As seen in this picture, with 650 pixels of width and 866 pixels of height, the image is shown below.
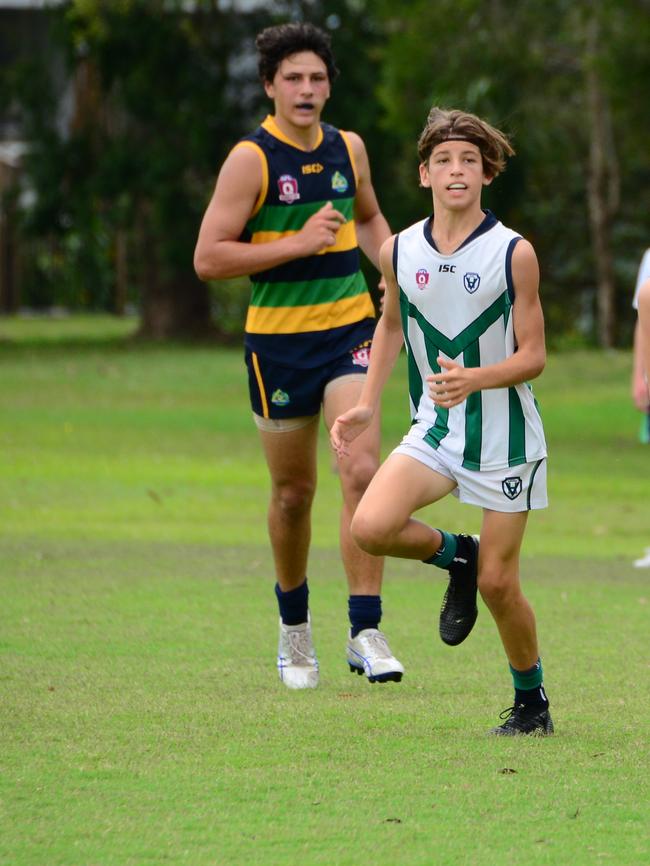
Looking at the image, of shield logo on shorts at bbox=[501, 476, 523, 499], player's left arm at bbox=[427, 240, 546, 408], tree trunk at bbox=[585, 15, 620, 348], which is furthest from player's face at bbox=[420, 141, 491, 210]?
tree trunk at bbox=[585, 15, 620, 348]

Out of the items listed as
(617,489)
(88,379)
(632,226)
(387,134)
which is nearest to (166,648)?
(617,489)

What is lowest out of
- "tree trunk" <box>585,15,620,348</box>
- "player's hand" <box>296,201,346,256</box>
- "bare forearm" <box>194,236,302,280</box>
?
"tree trunk" <box>585,15,620,348</box>

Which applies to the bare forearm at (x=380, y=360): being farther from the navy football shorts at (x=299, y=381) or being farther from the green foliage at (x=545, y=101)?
the green foliage at (x=545, y=101)

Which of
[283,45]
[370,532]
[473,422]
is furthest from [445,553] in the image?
[283,45]

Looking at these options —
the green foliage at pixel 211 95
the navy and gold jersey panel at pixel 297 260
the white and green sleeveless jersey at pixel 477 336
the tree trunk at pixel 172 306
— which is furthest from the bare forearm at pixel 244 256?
the tree trunk at pixel 172 306

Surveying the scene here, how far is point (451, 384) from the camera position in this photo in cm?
602

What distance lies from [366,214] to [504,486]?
7.42 feet

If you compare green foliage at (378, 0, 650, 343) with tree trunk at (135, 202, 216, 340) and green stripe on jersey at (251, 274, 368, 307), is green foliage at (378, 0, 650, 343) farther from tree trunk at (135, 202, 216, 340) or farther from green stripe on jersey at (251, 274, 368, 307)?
green stripe on jersey at (251, 274, 368, 307)

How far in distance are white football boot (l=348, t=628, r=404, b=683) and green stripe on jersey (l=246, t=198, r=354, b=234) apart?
5.56 feet

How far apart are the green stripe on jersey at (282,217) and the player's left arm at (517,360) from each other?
159cm

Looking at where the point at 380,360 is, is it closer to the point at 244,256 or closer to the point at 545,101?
the point at 244,256

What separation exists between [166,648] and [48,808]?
288 cm

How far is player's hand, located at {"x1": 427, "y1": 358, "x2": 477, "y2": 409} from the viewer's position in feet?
19.7

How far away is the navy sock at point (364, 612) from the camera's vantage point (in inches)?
291
